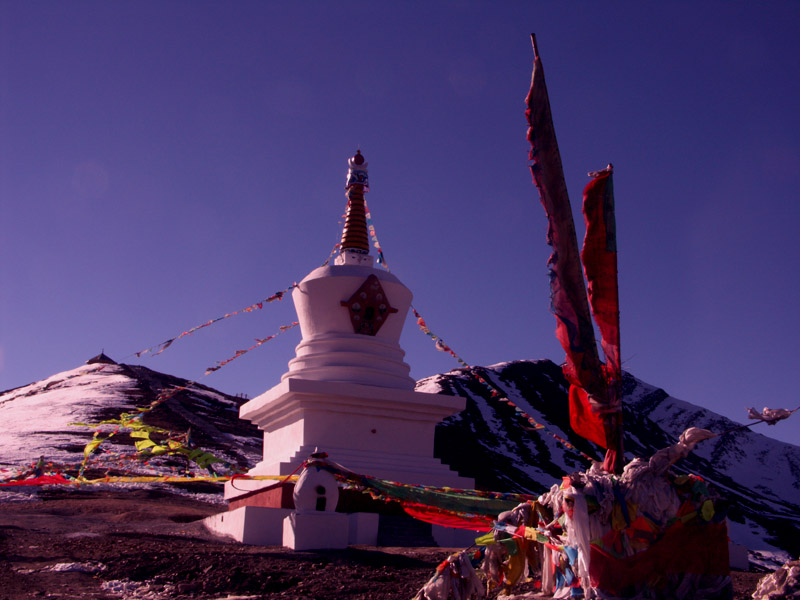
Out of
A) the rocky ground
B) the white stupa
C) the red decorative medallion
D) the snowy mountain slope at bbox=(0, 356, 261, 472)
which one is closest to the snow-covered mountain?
the snowy mountain slope at bbox=(0, 356, 261, 472)

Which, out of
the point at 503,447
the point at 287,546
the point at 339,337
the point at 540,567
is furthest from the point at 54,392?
the point at 540,567

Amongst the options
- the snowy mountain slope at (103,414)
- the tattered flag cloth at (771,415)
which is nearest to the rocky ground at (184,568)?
the tattered flag cloth at (771,415)

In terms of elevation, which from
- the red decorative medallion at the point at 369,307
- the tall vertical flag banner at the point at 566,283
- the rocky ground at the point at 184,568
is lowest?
the rocky ground at the point at 184,568

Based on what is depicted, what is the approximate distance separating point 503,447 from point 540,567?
A: 19505 millimetres

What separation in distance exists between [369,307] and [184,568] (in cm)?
703

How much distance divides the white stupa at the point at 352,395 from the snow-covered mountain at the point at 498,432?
191 inches

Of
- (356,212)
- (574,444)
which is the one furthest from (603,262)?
(574,444)

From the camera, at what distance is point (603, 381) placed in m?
4.93

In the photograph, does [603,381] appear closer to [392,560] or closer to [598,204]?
[598,204]

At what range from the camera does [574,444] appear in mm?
25906

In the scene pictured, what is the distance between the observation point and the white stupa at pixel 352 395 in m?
11.6

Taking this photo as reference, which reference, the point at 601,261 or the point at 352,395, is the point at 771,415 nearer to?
the point at 601,261

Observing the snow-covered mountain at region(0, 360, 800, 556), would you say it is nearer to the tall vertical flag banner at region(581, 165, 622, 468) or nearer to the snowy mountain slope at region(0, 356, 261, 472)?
the snowy mountain slope at region(0, 356, 261, 472)

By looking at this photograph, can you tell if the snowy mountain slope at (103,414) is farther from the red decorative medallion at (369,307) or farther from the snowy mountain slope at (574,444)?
the snowy mountain slope at (574,444)
